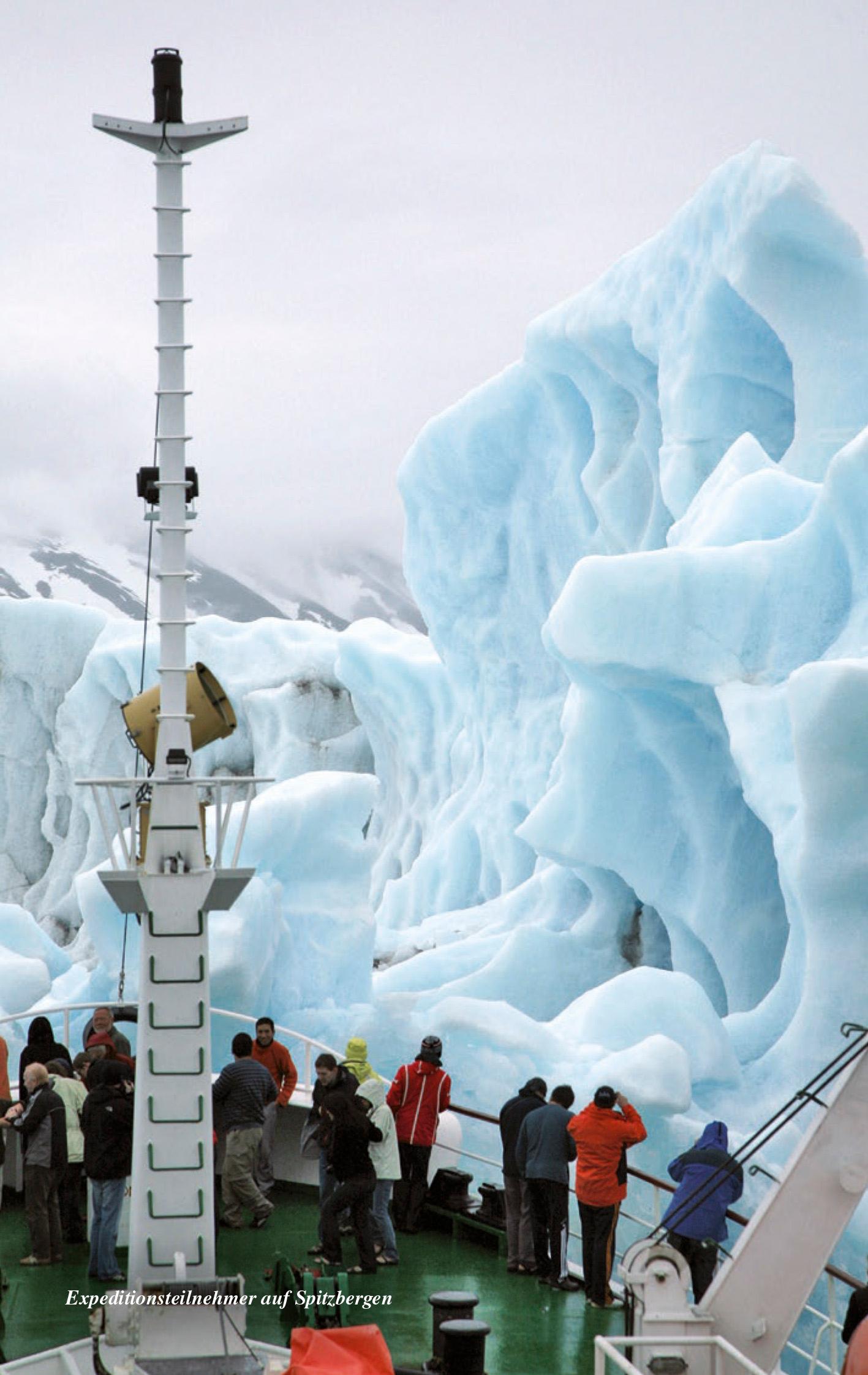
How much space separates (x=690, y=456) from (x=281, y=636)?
1327 centimetres

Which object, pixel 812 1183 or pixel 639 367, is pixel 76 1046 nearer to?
pixel 639 367

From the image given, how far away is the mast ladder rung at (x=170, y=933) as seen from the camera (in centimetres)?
655

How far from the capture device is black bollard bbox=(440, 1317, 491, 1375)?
228 inches

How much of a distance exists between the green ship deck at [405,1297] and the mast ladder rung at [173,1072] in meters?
1.25

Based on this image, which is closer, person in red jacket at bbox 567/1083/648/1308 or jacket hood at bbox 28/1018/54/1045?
person in red jacket at bbox 567/1083/648/1308

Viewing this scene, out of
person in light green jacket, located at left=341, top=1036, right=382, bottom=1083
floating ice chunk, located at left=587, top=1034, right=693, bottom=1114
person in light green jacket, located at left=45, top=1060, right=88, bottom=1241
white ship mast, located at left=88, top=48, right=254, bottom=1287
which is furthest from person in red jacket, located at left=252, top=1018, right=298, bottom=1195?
floating ice chunk, located at left=587, top=1034, right=693, bottom=1114

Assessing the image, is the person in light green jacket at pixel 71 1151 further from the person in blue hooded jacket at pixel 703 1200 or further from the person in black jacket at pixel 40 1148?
the person in blue hooded jacket at pixel 703 1200

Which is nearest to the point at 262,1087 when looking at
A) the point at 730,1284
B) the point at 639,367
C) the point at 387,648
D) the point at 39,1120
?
the point at 39,1120

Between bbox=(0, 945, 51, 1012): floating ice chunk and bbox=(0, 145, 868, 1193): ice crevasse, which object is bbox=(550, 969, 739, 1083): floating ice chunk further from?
bbox=(0, 945, 51, 1012): floating ice chunk

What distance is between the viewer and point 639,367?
20875 mm

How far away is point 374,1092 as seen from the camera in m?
8.00

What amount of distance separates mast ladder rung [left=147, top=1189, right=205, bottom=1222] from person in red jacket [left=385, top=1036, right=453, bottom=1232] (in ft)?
6.39

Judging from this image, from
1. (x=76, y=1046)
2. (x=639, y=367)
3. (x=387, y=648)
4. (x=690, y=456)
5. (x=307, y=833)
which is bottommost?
(x=76, y=1046)

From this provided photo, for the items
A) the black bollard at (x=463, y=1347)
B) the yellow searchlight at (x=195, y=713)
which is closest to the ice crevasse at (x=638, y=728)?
the yellow searchlight at (x=195, y=713)
